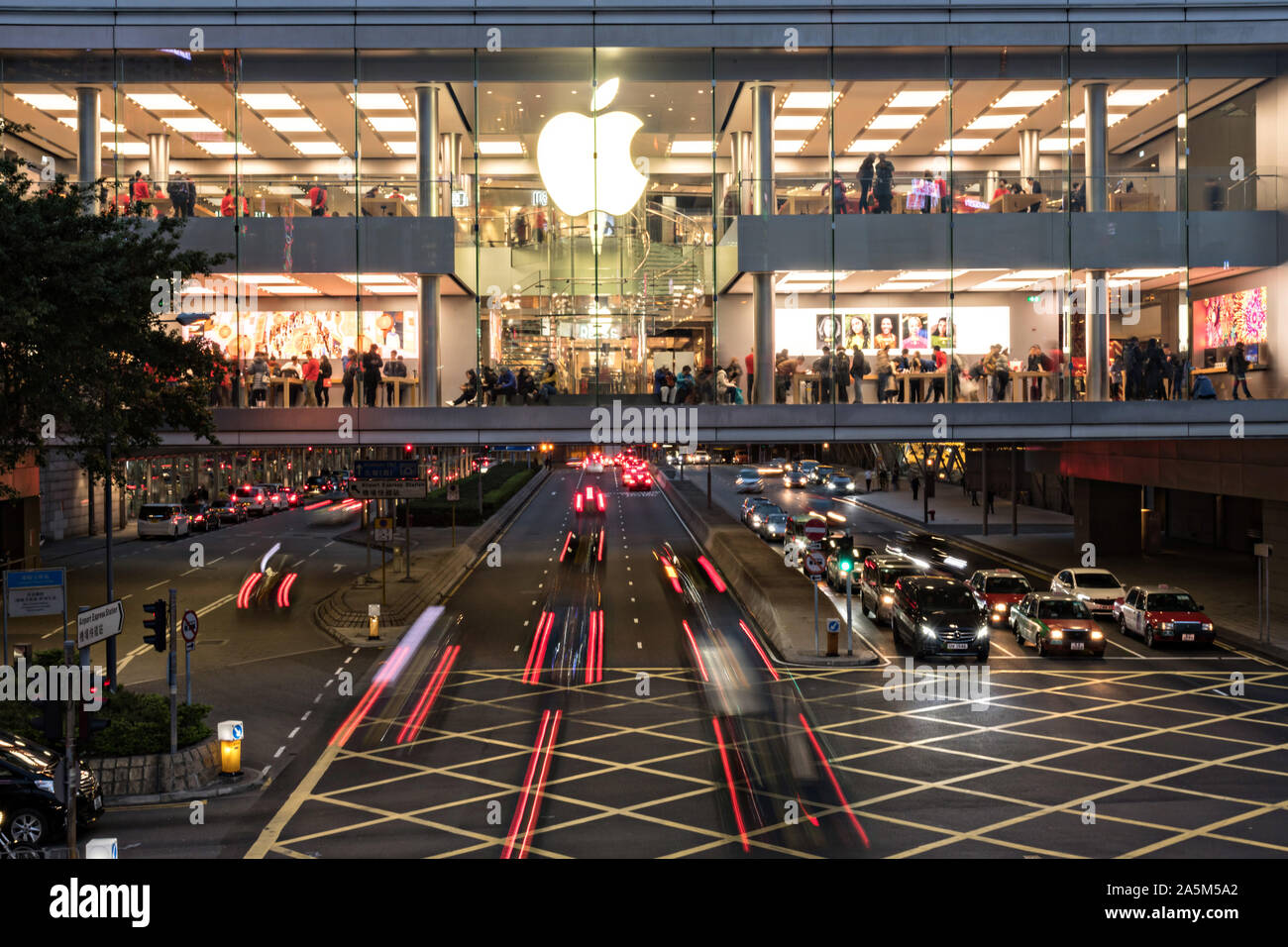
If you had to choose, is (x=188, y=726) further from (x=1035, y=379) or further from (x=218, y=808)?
(x=1035, y=379)

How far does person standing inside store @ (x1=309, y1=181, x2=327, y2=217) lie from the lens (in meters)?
30.6

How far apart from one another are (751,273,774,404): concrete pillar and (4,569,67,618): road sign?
17461 millimetres

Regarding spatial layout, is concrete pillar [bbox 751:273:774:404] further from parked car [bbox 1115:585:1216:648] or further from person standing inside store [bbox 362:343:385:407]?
parked car [bbox 1115:585:1216:648]

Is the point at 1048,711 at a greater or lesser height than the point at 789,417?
lesser

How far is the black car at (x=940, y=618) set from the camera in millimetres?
28328

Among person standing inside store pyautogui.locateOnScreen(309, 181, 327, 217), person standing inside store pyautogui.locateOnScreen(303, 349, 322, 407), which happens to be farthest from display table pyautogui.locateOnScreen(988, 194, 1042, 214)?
person standing inside store pyautogui.locateOnScreen(303, 349, 322, 407)

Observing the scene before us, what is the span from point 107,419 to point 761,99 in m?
18.8

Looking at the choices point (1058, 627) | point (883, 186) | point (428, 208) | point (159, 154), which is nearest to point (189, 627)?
point (428, 208)

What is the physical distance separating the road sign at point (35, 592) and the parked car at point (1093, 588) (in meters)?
27.0

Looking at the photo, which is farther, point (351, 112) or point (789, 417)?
point (351, 112)

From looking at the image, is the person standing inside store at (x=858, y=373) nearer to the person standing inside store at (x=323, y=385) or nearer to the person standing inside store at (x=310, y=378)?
the person standing inside store at (x=323, y=385)
